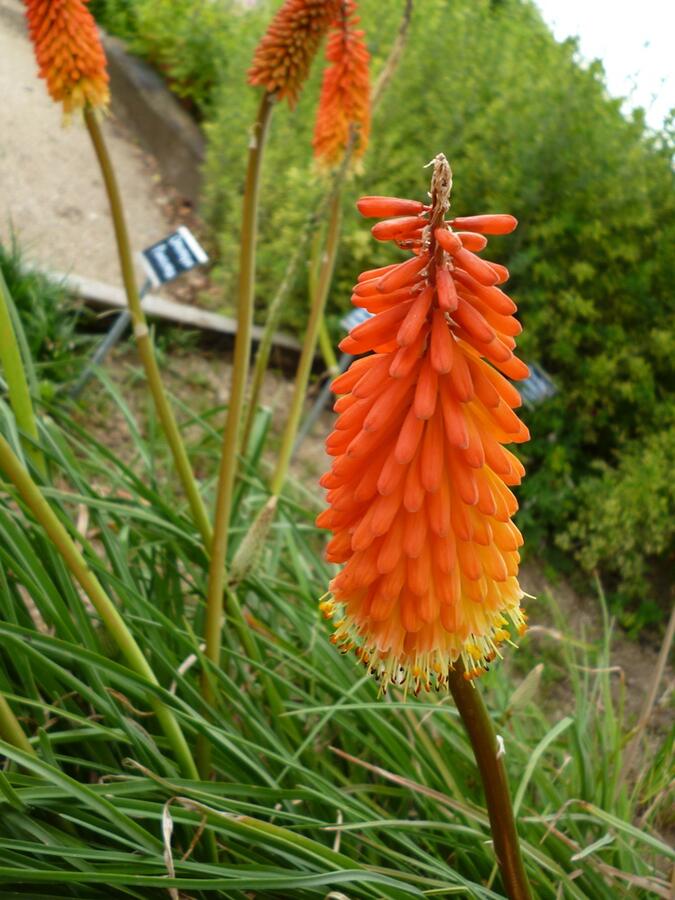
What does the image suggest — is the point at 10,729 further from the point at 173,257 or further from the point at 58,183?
the point at 58,183

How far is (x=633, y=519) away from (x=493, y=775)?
321cm

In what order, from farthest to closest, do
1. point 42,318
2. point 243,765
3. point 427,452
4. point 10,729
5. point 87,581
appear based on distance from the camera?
point 42,318, point 243,765, point 87,581, point 10,729, point 427,452

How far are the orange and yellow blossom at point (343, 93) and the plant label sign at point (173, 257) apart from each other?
815 mm

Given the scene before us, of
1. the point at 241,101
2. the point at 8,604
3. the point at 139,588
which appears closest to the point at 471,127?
the point at 241,101

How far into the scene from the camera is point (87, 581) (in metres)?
1.63

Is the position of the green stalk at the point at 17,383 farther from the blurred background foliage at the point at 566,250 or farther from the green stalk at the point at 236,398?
the blurred background foliage at the point at 566,250

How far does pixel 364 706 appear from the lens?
1.96 metres

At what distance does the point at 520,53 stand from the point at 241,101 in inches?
71.9

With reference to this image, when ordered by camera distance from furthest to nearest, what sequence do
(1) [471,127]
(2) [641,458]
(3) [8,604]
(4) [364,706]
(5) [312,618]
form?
(1) [471,127]
(2) [641,458]
(5) [312,618]
(4) [364,706]
(3) [8,604]

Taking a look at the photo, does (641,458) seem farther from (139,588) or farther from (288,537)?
(139,588)

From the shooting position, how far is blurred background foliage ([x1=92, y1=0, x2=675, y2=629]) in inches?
181

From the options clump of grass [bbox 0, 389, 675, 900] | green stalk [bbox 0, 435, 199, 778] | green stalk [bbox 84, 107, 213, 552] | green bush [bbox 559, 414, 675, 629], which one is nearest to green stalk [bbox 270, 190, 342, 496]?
clump of grass [bbox 0, 389, 675, 900]

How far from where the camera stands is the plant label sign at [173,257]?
3.53 metres

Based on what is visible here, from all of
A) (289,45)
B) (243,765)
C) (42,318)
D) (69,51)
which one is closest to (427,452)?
(243,765)
